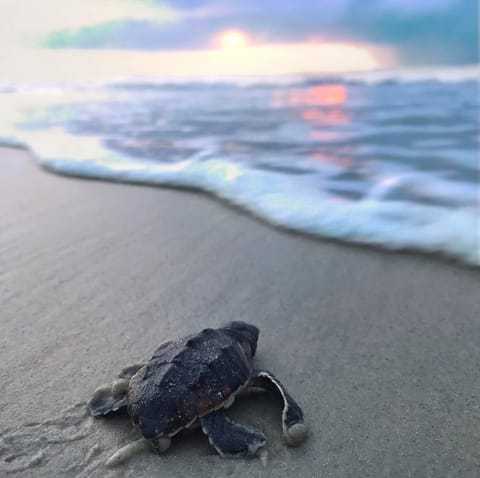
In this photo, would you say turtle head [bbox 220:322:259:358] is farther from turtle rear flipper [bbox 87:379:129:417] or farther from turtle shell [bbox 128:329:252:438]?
turtle rear flipper [bbox 87:379:129:417]

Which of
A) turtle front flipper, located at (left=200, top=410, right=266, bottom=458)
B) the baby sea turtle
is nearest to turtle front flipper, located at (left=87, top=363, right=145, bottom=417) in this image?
the baby sea turtle

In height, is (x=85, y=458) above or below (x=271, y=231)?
above

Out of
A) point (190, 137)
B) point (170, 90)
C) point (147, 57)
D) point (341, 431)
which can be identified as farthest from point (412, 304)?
point (147, 57)

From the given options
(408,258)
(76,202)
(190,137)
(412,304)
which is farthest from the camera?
(190,137)

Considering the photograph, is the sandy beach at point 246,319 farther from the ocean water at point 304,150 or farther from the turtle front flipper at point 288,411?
the ocean water at point 304,150

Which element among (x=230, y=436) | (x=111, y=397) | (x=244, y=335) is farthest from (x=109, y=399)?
(x=244, y=335)

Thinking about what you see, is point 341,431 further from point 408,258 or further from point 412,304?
point 408,258
